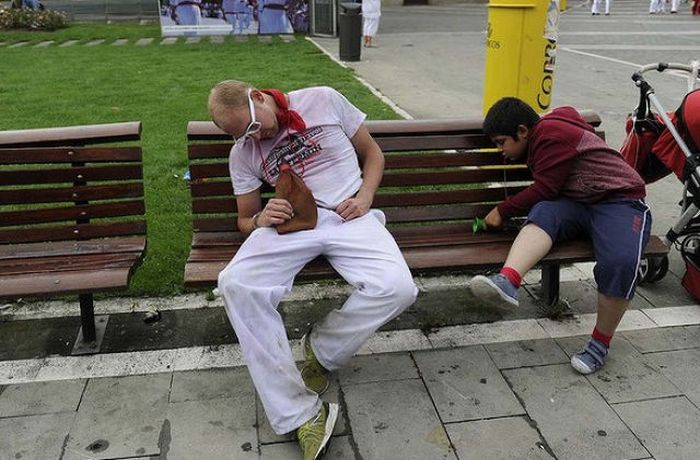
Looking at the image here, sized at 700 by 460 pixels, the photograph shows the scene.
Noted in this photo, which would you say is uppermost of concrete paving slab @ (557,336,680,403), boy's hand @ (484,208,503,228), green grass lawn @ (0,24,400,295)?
boy's hand @ (484,208,503,228)

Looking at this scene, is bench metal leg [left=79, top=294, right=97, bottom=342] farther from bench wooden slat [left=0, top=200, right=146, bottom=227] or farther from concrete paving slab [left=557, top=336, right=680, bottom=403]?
concrete paving slab [left=557, top=336, right=680, bottom=403]

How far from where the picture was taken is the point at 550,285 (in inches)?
152

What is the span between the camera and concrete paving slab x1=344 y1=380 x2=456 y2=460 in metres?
2.76

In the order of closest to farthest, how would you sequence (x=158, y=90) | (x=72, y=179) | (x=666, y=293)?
1. (x=72, y=179)
2. (x=666, y=293)
3. (x=158, y=90)

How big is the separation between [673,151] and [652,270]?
715mm

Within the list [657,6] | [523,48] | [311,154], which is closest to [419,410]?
[311,154]

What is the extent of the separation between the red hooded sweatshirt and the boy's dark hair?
55 mm

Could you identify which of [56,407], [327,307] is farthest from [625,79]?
[56,407]

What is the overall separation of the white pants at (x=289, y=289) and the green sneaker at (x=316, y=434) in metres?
0.03

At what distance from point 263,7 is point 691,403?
17.0 m

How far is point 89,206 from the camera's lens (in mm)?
3625

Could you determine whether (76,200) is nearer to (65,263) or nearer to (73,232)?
(73,232)

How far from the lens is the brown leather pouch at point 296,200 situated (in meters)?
3.09

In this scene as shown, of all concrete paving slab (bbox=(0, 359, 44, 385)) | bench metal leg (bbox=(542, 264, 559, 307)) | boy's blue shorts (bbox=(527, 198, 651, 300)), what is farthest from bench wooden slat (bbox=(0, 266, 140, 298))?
bench metal leg (bbox=(542, 264, 559, 307))
